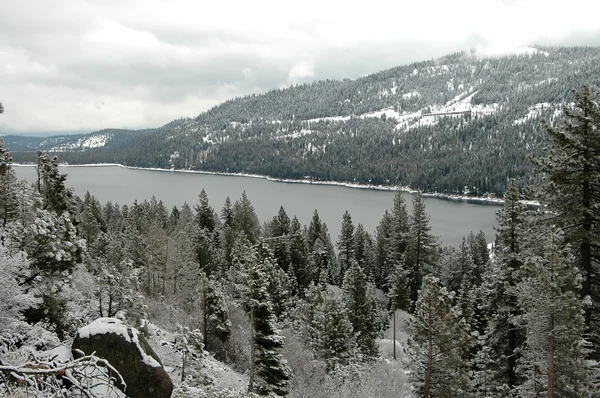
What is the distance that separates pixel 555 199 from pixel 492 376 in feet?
33.7

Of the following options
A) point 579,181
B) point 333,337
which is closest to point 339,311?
point 333,337

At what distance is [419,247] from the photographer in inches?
1731

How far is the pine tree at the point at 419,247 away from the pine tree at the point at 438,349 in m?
25.1

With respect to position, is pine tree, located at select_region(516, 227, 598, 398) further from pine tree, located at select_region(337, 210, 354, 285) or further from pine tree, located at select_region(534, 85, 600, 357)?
pine tree, located at select_region(337, 210, 354, 285)

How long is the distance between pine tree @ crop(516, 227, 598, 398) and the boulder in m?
12.5

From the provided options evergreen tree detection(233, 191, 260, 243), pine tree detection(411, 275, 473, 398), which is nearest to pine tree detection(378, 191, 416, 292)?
Answer: evergreen tree detection(233, 191, 260, 243)

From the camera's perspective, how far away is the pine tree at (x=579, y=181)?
14328 millimetres

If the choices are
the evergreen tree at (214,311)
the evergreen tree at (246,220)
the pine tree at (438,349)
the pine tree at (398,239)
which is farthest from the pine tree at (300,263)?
the pine tree at (438,349)

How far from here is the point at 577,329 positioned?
1346 centimetres

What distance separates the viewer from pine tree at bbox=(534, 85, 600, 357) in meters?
14.3

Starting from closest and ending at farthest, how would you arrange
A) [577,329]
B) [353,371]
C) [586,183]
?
[577,329], [586,183], [353,371]

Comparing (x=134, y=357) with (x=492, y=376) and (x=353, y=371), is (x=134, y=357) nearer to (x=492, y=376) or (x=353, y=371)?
(x=492, y=376)

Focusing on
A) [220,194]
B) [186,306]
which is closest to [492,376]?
[186,306]

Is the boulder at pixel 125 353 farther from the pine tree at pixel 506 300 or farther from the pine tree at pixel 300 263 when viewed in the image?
the pine tree at pixel 300 263
